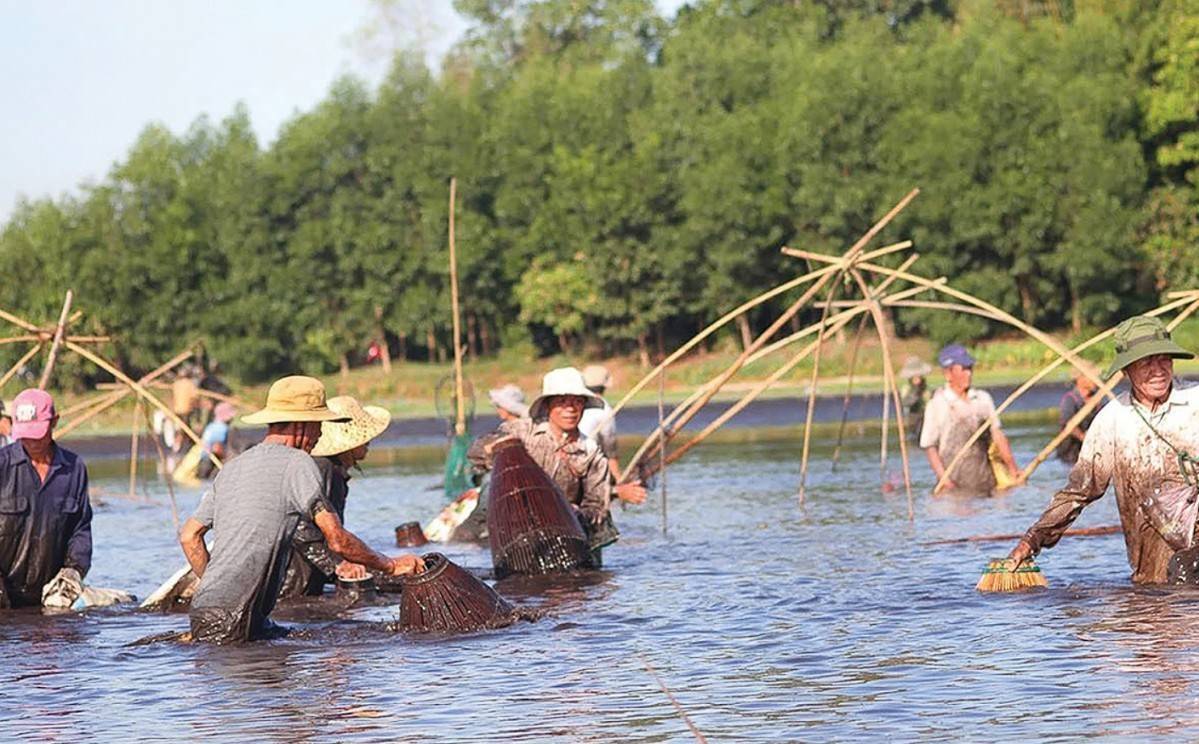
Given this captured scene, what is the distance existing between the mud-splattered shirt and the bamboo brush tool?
520 centimetres

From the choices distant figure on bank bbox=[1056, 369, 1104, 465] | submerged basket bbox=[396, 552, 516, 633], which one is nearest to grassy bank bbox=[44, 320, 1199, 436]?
distant figure on bank bbox=[1056, 369, 1104, 465]

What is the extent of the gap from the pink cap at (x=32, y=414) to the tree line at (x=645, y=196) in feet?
116

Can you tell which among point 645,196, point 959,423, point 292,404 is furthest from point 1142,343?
point 645,196

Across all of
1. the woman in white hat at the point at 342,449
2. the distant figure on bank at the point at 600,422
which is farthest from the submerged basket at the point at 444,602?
the distant figure on bank at the point at 600,422

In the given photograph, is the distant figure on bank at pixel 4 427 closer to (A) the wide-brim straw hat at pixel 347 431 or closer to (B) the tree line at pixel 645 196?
(A) the wide-brim straw hat at pixel 347 431

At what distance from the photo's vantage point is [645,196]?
48.9 metres

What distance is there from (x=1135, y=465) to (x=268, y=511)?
376cm

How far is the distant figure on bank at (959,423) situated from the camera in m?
15.3

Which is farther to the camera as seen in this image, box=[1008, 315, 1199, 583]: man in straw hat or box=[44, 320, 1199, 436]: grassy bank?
box=[44, 320, 1199, 436]: grassy bank

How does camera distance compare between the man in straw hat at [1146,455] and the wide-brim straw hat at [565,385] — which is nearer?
the man in straw hat at [1146,455]

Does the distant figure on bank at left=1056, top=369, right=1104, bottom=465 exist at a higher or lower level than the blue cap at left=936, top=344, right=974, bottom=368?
lower

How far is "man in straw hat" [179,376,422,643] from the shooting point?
877 centimetres

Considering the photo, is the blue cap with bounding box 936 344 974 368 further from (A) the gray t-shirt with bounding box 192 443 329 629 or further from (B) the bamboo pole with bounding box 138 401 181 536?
(A) the gray t-shirt with bounding box 192 443 329 629

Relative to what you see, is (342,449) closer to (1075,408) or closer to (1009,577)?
(1009,577)
